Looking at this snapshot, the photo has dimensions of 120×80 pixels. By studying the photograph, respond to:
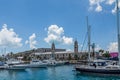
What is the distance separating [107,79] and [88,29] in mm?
31333

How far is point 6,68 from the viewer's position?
101562 millimetres

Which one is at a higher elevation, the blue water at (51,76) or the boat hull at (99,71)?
the boat hull at (99,71)

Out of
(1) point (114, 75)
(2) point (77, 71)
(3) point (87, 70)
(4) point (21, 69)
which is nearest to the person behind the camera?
(1) point (114, 75)

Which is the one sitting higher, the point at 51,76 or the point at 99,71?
the point at 99,71

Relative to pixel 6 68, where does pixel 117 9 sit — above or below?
above

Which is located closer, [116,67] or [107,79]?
[107,79]

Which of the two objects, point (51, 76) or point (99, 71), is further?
point (51, 76)

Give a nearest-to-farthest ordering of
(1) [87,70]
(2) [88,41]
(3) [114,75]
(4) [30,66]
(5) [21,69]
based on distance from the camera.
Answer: (3) [114,75] → (1) [87,70] → (2) [88,41] → (5) [21,69] → (4) [30,66]

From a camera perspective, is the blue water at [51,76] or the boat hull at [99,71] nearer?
the boat hull at [99,71]

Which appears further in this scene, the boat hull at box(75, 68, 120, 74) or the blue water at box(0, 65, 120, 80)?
the blue water at box(0, 65, 120, 80)

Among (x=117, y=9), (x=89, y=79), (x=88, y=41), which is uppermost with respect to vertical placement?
(x=117, y=9)

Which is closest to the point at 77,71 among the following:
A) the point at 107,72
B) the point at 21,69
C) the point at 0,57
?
the point at 107,72

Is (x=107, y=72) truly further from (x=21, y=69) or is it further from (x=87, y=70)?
(x=21, y=69)

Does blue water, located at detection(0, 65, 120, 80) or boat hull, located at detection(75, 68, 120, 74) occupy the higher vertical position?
boat hull, located at detection(75, 68, 120, 74)
